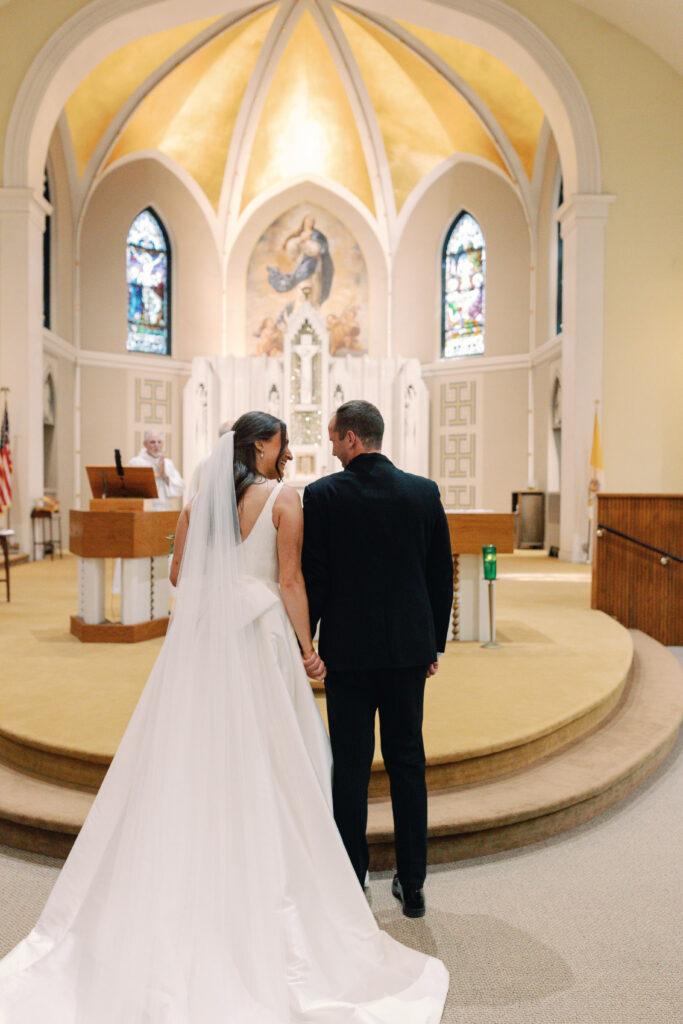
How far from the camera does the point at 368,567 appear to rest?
259 cm

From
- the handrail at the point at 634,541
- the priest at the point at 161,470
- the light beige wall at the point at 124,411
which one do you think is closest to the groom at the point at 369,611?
the priest at the point at 161,470

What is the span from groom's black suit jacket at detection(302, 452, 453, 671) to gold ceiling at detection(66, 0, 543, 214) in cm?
1435

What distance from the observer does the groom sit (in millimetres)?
2586

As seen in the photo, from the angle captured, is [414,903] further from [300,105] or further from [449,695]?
[300,105]

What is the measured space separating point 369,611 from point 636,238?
11544mm

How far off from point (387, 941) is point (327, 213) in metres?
19.0

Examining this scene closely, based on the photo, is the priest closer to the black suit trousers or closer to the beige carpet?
the beige carpet

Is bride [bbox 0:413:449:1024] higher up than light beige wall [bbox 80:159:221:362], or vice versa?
light beige wall [bbox 80:159:221:362]

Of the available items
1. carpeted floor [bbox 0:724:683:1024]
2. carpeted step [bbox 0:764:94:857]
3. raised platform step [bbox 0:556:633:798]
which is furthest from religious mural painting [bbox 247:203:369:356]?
carpeted floor [bbox 0:724:683:1024]

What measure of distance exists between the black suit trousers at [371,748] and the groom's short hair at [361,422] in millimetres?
737

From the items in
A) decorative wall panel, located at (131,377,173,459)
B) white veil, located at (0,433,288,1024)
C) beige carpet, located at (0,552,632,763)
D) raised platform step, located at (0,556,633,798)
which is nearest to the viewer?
white veil, located at (0,433,288,1024)

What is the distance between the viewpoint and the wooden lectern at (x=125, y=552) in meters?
6.04

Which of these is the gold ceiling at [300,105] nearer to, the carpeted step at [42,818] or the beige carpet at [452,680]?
the beige carpet at [452,680]

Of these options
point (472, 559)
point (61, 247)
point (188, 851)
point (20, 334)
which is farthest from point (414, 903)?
point (61, 247)
